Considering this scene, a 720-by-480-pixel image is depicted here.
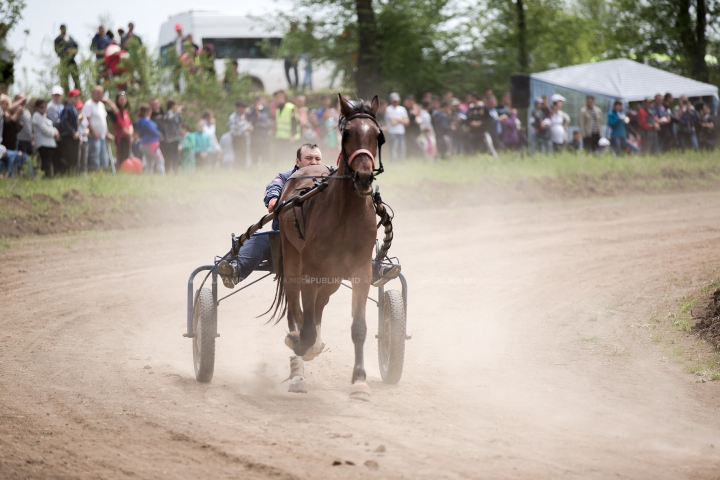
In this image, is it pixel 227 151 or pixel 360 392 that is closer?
pixel 360 392

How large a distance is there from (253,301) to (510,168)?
430 inches

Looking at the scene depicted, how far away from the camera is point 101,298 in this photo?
9.44m

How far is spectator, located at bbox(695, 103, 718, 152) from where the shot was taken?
24.1m

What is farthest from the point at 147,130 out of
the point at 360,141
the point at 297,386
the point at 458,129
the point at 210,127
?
the point at 360,141

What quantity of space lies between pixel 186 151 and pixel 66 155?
10.0ft

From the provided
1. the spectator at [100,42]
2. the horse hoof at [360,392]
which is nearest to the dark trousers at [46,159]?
the spectator at [100,42]

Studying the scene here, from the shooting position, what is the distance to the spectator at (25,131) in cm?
1516

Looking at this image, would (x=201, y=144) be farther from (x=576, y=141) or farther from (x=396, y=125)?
(x=576, y=141)

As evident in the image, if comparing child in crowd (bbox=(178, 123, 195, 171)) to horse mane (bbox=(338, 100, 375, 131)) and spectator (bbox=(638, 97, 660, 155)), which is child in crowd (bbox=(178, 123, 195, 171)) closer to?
spectator (bbox=(638, 97, 660, 155))

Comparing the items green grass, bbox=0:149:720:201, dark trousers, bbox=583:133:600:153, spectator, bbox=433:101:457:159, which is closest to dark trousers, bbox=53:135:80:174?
green grass, bbox=0:149:720:201

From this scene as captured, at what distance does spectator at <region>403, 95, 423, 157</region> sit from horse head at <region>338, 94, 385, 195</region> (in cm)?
1473

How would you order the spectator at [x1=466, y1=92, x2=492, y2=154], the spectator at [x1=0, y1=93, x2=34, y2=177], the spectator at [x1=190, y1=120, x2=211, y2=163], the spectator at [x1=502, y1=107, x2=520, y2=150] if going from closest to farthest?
1. the spectator at [x1=0, y1=93, x2=34, y2=177]
2. the spectator at [x1=190, y1=120, x2=211, y2=163]
3. the spectator at [x1=466, y1=92, x2=492, y2=154]
4. the spectator at [x1=502, y1=107, x2=520, y2=150]

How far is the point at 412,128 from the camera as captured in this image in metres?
20.7

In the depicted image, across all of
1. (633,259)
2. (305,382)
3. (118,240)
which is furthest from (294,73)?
(305,382)
